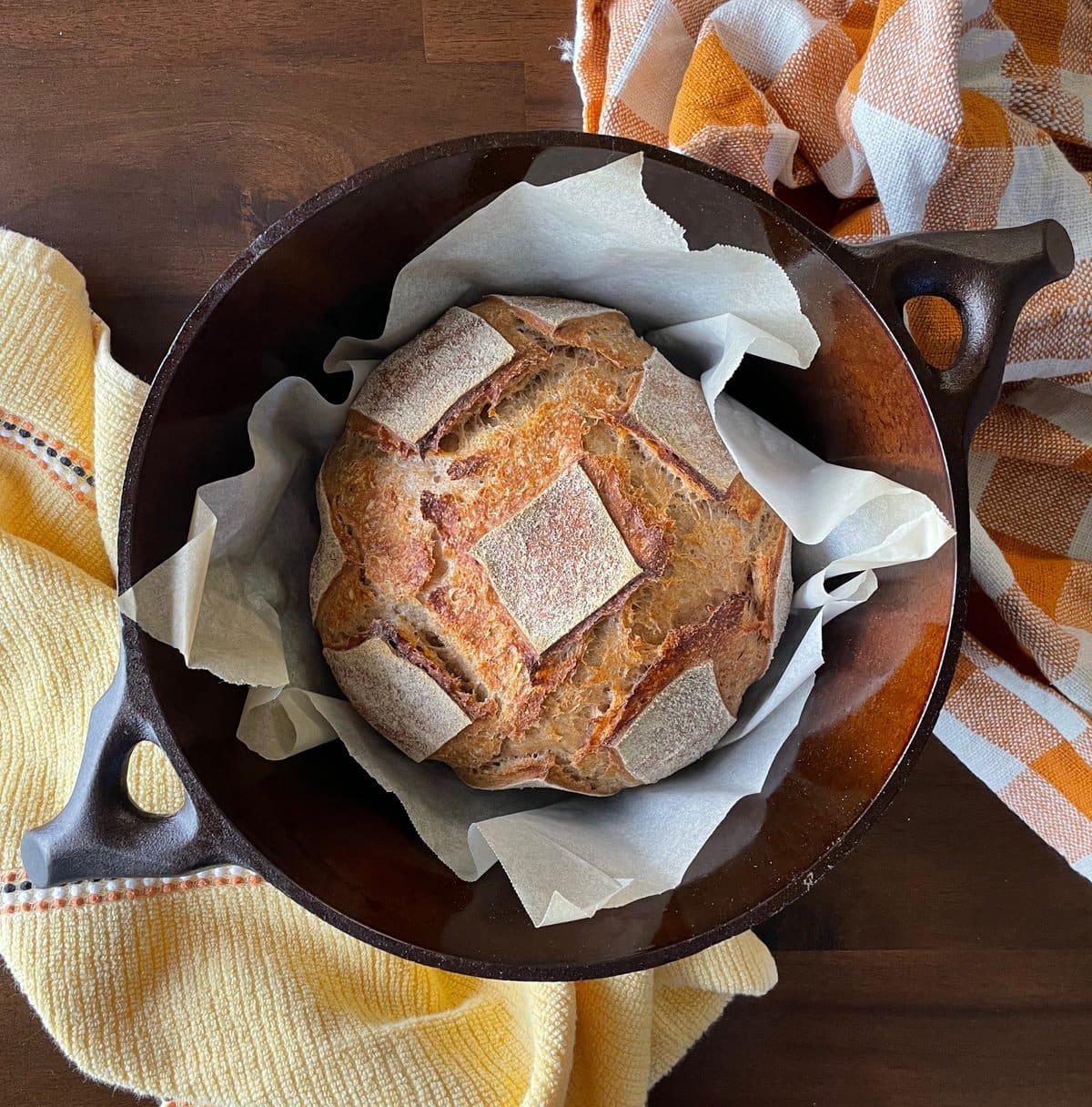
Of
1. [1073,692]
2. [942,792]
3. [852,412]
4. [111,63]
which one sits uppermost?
[111,63]

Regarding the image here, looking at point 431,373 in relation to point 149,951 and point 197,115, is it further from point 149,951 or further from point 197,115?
point 149,951

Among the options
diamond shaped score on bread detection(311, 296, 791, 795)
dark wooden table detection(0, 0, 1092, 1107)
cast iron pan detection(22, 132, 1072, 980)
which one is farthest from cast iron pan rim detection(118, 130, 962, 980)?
dark wooden table detection(0, 0, 1092, 1107)

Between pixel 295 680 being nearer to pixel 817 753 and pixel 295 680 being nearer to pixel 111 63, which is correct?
pixel 817 753

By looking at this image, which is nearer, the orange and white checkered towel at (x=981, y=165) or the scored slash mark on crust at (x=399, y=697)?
the scored slash mark on crust at (x=399, y=697)

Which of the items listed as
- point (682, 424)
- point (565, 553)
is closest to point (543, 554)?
point (565, 553)

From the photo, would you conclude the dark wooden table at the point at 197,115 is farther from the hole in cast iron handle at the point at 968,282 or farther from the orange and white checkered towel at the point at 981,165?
the hole in cast iron handle at the point at 968,282

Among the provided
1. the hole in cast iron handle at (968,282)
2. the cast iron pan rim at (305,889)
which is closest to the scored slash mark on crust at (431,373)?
the cast iron pan rim at (305,889)

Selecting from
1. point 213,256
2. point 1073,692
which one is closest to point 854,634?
point 1073,692
